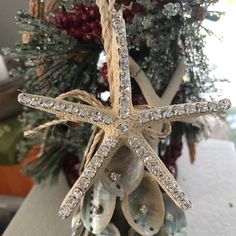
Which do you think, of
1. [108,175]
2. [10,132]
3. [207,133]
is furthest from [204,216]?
[10,132]

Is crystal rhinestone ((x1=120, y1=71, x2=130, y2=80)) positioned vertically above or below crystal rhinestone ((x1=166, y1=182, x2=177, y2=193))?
above

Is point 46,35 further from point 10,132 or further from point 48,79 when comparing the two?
point 10,132

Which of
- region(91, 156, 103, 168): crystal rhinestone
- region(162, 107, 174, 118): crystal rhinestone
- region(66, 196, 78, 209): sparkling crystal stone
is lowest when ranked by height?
region(66, 196, 78, 209): sparkling crystal stone

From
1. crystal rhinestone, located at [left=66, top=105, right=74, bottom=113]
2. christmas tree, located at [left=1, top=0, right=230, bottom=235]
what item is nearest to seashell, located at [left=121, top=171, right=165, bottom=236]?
christmas tree, located at [left=1, top=0, right=230, bottom=235]

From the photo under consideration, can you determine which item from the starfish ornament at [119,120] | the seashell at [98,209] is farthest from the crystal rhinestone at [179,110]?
the seashell at [98,209]

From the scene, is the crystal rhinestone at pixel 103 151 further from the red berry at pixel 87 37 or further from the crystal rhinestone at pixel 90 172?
the red berry at pixel 87 37

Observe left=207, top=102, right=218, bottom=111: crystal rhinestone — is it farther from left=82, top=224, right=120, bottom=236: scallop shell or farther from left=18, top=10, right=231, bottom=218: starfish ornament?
left=82, top=224, right=120, bottom=236: scallop shell

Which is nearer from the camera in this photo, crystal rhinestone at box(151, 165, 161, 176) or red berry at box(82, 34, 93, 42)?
crystal rhinestone at box(151, 165, 161, 176)

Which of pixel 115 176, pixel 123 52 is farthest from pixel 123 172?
pixel 123 52
